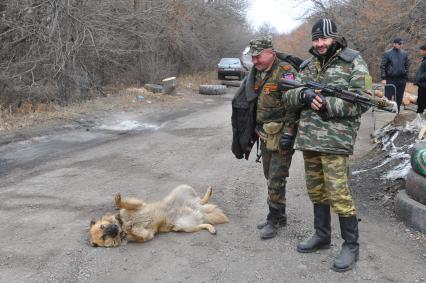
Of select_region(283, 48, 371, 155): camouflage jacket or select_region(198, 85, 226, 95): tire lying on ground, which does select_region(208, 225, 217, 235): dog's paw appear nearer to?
select_region(283, 48, 371, 155): camouflage jacket

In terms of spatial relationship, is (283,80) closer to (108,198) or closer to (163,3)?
(108,198)

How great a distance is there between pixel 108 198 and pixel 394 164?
390 centimetres

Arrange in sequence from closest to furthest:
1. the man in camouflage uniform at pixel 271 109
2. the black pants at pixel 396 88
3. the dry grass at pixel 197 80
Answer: the man in camouflage uniform at pixel 271 109 < the black pants at pixel 396 88 < the dry grass at pixel 197 80

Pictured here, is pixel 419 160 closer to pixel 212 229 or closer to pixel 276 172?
pixel 276 172

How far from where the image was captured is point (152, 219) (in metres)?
4.68

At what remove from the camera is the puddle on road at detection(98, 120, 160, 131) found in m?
11.1

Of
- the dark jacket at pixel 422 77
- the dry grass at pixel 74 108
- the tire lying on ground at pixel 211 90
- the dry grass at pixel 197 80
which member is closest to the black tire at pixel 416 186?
the dark jacket at pixel 422 77

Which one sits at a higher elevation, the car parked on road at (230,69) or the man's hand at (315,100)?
the man's hand at (315,100)

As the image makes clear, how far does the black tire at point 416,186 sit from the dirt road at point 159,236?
1.21ft

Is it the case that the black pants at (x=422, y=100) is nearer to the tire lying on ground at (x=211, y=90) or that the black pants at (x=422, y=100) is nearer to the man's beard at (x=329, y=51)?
the man's beard at (x=329, y=51)

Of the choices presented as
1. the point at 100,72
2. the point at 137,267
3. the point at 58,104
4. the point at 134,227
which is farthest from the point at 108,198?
the point at 100,72

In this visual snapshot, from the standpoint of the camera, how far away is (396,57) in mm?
9383

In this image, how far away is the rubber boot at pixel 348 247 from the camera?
12.7ft

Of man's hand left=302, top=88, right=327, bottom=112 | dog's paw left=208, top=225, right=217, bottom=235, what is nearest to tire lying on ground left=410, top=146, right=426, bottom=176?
man's hand left=302, top=88, right=327, bottom=112
